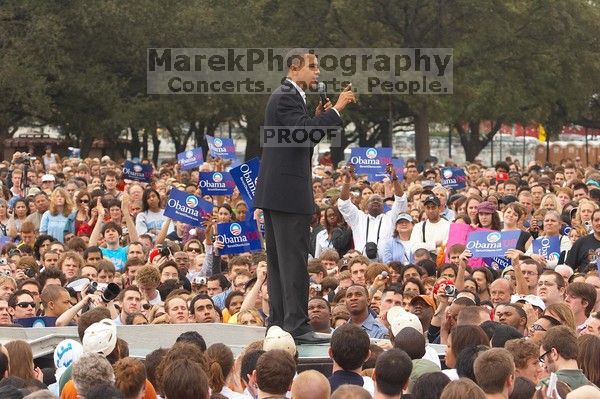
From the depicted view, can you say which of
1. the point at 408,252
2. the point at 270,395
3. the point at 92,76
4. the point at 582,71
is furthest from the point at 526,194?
the point at 582,71

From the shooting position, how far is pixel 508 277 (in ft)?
46.3

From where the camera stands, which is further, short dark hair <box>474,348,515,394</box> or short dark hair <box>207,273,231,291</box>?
short dark hair <box>207,273,231,291</box>

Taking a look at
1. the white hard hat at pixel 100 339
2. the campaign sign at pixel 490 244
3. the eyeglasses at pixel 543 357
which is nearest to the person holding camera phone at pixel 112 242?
the campaign sign at pixel 490 244

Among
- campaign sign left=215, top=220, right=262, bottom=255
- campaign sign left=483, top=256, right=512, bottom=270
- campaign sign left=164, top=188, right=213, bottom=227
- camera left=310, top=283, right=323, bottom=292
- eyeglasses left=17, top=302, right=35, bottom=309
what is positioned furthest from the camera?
campaign sign left=164, top=188, right=213, bottom=227

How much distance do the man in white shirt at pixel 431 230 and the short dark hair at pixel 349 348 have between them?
7.82 metres

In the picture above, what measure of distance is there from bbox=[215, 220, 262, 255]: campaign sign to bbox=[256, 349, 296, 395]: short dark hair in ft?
27.5

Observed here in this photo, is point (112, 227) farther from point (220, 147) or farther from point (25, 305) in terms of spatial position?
point (220, 147)

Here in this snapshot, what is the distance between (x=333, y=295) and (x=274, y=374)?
5.84 m

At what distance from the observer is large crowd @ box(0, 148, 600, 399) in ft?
27.7

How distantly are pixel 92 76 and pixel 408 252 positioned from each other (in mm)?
27579

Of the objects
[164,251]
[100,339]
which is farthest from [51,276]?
[100,339]

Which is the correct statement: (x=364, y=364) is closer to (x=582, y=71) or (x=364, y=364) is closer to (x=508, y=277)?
(x=508, y=277)

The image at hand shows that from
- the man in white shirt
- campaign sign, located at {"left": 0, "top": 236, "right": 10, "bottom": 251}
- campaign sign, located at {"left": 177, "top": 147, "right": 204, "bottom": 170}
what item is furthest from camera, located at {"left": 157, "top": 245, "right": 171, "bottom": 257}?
campaign sign, located at {"left": 177, "top": 147, "right": 204, "bottom": 170}

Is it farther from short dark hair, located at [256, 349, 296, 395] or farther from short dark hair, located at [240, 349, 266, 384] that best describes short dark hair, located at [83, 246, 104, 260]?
short dark hair, located at [256, 349, 296, 395]
